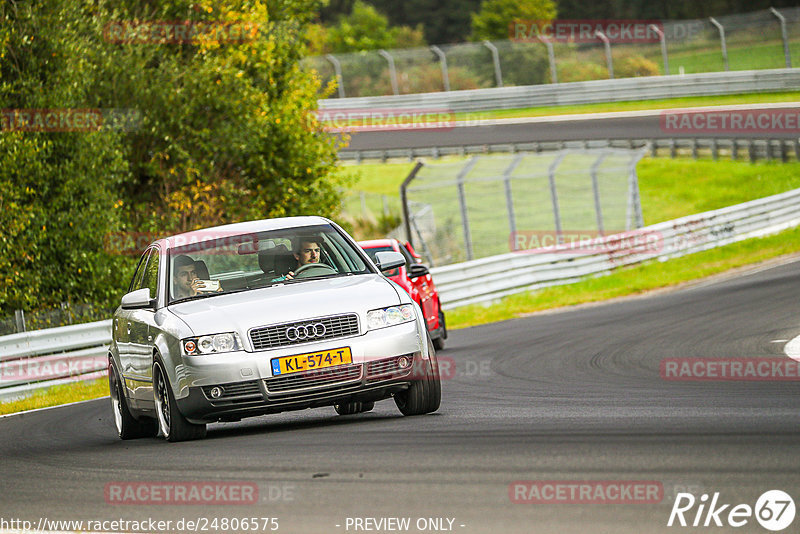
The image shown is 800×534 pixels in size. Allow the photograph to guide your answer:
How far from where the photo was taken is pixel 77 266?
2152 centimetres

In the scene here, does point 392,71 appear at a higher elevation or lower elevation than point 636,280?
higher

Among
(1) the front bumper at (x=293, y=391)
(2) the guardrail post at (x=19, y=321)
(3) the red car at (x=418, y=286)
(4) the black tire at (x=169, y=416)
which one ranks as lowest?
(2) the guardrail post at (x=19, y=321)

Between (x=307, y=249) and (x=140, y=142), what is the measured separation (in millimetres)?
17321

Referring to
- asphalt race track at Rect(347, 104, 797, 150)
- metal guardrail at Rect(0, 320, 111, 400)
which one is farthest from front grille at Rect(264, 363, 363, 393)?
asphalt race track at Rect(347, 104, 797, 150)

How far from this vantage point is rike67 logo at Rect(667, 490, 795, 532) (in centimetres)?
480

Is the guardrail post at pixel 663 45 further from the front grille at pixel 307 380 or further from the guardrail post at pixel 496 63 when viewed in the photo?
the front grille at pixel 307 380

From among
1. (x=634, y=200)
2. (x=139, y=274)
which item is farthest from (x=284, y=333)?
(x=634, y=200)

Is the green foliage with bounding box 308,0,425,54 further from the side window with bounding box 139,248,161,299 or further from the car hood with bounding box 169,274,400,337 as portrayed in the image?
the car hood with bounding box 169,274,400,337

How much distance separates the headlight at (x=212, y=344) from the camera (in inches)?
322

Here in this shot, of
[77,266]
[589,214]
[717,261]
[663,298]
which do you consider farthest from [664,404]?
[589,214]

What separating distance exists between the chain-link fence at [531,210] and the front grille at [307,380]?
58.6 feet

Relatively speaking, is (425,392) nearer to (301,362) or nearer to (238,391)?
(301,362)

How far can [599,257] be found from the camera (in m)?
26.6

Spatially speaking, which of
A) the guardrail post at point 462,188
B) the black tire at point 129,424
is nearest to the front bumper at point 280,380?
the black tire at point 129,424
